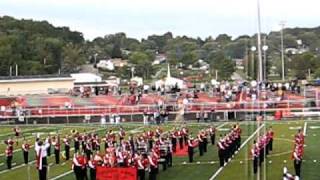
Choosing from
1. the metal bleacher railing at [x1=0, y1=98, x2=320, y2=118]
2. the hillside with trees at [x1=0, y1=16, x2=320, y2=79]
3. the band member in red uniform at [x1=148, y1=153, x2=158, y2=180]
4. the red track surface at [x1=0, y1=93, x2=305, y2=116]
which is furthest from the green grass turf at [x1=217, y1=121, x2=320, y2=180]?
the hillside with trees at [x1=0, y1=16, x2=320, y2=79]

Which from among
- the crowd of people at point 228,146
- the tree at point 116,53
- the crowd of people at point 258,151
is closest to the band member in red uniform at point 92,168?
the crowd of people at point 258,151

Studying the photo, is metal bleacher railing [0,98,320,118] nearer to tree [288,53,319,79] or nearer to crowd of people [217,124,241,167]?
crowd of people [217,124,241,167]

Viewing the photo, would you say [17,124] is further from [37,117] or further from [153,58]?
[153,58]

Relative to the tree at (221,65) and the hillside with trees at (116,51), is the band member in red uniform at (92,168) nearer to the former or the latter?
the hillside with trees at (116,51)

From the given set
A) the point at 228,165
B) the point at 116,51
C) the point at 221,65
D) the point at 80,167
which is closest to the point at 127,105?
the point at 228,165

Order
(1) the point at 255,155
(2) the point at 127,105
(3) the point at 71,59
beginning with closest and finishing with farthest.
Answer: (1) the point at 255,155 → (2) the point at 127,105 → (3) the point at 71,59

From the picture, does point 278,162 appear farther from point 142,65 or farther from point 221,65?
point 142,65

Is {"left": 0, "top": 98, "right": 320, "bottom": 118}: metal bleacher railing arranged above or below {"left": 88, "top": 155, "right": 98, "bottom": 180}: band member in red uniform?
above

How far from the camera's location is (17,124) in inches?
1738

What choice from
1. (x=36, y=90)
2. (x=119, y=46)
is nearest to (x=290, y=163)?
(x=36, y=90)

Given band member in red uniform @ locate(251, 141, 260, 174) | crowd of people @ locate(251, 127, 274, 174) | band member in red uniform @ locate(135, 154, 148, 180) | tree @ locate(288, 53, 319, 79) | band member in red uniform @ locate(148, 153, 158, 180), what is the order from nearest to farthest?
1. crowd of people @ locate(251, 127, 274, 174)
2. band member in red uniform @ locate(251, 141, 260, 174)
3. band member in red uniform @ locate(135, 154, 148, 180)
4. band member in red uniform @ locate(148, 153, 158, 180)
5. tree @ locate(288, 53, 319, 79)

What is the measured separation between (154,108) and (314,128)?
12197 mm

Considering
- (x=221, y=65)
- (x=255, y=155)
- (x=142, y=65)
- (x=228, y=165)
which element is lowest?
(x=228, y=165)

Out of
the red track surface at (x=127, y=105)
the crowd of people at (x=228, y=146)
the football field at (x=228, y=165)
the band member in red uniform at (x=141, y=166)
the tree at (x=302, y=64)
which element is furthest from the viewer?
the tree at (x=302, y=64)
